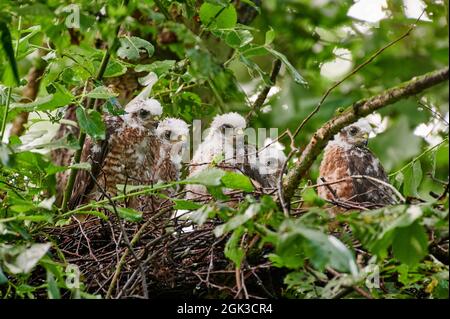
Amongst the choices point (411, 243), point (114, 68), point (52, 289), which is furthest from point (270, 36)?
point (52, 289)

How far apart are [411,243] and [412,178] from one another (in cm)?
149

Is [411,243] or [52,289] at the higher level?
[411,243]

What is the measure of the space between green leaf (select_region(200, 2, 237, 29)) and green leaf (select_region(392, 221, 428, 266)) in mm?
1410

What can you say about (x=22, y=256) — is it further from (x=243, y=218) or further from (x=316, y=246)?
(x=316, y=246)

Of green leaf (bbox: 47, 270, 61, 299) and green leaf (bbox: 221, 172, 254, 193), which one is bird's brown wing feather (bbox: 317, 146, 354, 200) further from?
green leaf (bbox: 47, 270, 61, 299)

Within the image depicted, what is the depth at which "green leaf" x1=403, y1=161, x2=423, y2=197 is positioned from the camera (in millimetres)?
3447

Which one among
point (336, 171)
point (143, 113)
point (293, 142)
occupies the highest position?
point (293, 142)

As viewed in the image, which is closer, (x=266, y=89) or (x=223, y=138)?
(x=266, y=89)

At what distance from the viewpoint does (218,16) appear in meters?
3.13

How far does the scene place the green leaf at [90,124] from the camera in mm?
2846

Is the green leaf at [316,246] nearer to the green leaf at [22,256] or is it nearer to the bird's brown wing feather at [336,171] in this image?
the green leaf at [22,256]

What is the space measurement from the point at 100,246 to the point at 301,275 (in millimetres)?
1274

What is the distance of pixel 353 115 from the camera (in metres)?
2.39

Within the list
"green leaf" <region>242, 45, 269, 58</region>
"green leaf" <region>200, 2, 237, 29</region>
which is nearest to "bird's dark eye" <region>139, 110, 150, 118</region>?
"green leaf" <region>200, 2, 237, 29</region>
